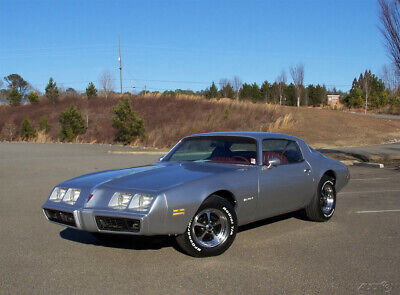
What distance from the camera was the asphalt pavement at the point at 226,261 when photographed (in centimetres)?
421

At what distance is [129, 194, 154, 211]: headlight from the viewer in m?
4.67

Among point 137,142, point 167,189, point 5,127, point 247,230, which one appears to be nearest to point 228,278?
point 167,189

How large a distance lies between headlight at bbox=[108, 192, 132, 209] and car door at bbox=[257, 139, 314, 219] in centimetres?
176

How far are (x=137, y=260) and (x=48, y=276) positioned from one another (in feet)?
3.13

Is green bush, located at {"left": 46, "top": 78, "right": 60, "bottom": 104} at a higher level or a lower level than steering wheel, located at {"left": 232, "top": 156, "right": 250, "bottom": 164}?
higher

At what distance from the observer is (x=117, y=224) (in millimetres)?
4738

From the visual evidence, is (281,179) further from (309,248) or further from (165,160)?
(165,160)

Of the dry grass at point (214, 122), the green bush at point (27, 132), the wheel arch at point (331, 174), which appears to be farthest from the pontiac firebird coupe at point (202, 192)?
the green bush at point (27, 132)

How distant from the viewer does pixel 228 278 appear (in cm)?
441

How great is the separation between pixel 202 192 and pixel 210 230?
18.5 inches

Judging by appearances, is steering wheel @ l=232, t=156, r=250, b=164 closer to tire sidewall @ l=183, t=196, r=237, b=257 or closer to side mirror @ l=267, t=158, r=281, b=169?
side mirror @ l=267, t=158, r=281, b=169

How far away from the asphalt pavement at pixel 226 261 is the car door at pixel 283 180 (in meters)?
0.41

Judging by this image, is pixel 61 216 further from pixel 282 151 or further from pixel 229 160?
pixel 282 151

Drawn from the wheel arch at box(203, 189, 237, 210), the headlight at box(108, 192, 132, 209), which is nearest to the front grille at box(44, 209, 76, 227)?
the headlight at box(108, 192, 132, 209)
